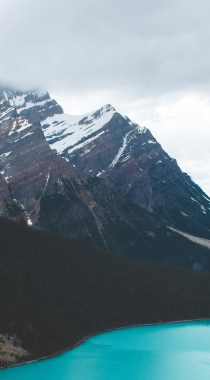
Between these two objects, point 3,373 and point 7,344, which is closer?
point 3,373

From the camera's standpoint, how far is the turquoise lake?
123500 mm

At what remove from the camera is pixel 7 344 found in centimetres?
12900

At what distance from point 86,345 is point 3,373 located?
109 feet

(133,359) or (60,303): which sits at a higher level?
(60,303)

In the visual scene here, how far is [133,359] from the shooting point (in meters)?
140

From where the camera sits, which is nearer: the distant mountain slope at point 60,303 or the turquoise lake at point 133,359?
the turquoise lake at point 133,359

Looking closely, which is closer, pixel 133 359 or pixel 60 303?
pixel 133 359

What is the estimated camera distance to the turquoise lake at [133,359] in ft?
405

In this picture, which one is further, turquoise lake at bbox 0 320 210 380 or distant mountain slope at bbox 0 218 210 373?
distant mountain slope at bbox 0 218 210 373

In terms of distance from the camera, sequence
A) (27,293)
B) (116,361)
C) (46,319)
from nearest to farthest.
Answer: (116,361) → (46,319) → (27,293)

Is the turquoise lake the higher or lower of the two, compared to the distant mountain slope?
lower

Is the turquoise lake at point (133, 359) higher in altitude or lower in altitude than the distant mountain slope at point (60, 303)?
lower

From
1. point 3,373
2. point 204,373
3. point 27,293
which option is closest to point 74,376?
point 3,373

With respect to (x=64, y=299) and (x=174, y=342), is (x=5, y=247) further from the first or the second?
(x=174, y=342)
